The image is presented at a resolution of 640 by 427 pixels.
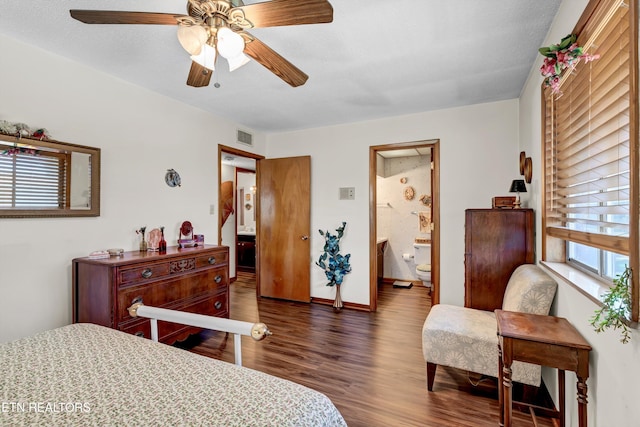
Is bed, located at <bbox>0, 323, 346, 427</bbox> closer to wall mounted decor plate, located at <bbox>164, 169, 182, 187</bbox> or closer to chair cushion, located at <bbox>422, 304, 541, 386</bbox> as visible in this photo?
chair cushion, located at <bbox>422, 304, 541, 386</bbox>

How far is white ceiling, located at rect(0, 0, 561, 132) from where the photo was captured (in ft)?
5.84

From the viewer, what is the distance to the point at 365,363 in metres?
2.51

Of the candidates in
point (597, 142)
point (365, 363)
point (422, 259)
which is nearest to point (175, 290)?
point (365, 363)

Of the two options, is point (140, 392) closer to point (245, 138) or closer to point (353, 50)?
point (353, 50)

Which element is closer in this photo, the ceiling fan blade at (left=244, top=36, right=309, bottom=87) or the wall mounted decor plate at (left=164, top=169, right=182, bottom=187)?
the ceiling fan blade at (left=244, top=36, right=309, bottom=87)

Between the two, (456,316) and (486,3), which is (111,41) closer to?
(486,3)

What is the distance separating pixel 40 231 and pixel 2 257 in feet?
0.84

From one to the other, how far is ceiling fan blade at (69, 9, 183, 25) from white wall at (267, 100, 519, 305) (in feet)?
9.30

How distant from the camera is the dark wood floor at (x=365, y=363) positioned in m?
1.90

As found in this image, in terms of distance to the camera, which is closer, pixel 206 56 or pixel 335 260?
pixel 206 56

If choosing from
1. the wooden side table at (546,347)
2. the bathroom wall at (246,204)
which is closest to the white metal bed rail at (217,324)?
the wooden side table at (546,347)

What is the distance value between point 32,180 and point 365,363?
2.84 metres

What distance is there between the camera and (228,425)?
0.82 meters

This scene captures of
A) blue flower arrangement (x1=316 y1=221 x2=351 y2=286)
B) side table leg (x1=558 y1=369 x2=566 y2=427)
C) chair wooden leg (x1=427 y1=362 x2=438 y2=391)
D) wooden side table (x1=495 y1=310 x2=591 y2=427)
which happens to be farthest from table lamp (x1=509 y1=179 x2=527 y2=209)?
blue flower arrangement (x1=316 y1=221 x2=351 y2=286)
